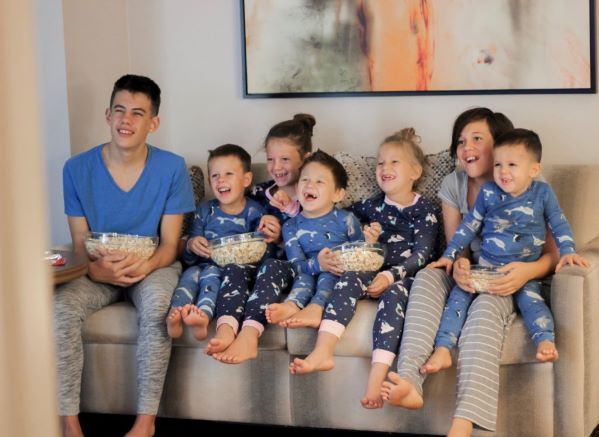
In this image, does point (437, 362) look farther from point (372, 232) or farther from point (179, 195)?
point (179, 195)

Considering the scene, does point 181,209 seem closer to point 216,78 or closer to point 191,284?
point 191,284

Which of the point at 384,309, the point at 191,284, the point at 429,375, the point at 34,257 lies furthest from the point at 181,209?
the point at 34,257

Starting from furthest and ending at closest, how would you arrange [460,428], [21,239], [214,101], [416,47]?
[214,101] → [416,47] → [460,428] → [21,239]

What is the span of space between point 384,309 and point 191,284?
669 mm

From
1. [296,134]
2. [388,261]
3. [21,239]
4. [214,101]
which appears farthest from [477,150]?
[21,239]

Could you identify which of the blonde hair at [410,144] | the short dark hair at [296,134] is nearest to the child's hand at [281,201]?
the short dark hair at [296,134]

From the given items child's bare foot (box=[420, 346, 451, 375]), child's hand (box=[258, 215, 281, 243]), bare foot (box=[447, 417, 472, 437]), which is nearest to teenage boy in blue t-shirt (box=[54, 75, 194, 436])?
child's hand (box=[258, 215, 281, 243])

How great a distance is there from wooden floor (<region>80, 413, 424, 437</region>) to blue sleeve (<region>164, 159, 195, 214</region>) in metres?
0.73

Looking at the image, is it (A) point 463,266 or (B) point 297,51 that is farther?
(B) point 297,51

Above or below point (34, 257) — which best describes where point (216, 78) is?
above

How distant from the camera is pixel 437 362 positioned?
2.46 m

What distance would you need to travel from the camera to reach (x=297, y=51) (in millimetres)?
3652

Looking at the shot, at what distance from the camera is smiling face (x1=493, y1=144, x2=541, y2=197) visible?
2.63m

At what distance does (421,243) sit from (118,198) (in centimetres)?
103
